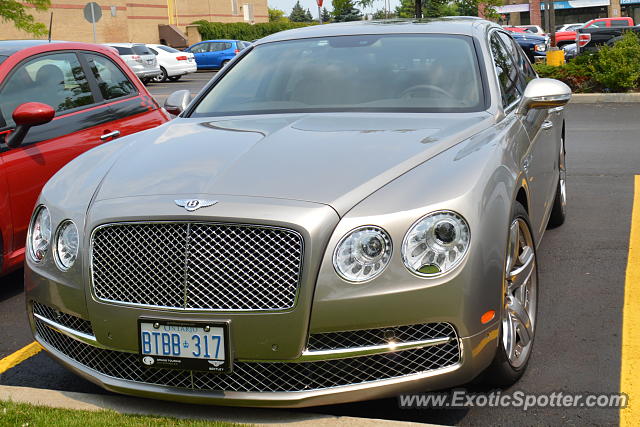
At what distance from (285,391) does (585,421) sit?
1.23 metres

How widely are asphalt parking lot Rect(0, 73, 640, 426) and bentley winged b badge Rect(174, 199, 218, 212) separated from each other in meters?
1.01

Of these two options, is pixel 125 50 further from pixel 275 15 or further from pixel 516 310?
pixel 275 15

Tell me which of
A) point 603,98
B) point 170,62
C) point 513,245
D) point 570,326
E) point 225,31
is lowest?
point 570,326

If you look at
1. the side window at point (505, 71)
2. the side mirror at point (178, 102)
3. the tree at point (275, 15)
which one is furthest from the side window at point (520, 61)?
the tree at point (275, 15)

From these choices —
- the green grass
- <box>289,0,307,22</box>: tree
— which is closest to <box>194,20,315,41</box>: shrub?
the green grass

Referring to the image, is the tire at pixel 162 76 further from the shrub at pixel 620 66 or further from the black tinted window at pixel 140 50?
the shrub at pixel 620 66

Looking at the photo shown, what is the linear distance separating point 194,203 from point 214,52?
125 ft

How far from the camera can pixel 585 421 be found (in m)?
3.45

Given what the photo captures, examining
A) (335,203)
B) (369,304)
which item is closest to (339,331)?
(369,304)

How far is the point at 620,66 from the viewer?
53.1 ft

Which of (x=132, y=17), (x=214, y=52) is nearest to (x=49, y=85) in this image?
(x=214, y=52)

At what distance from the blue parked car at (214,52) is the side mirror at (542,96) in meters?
36.1

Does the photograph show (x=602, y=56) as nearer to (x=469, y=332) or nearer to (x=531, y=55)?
(x=469, y=332)

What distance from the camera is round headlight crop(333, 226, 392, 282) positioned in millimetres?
3111
